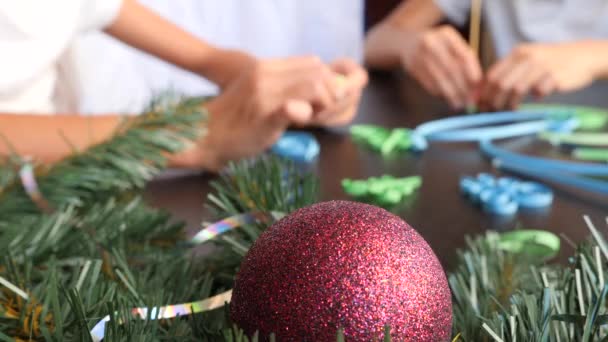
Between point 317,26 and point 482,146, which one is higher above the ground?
point 317,26

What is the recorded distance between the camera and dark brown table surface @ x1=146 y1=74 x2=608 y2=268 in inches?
18.5

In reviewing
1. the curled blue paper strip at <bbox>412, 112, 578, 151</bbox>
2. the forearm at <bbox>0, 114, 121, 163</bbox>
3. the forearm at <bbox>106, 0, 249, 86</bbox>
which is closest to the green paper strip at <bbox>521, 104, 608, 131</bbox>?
the curled blue paper strip at <bbox>412, 112, 578, 151</bbox>

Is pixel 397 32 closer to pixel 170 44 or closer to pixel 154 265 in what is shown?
pixel 170 44

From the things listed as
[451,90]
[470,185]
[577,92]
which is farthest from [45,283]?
[577,92]

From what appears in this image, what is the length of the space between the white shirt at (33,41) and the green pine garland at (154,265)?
31cm

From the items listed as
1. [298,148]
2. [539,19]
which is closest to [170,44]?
[298,148]

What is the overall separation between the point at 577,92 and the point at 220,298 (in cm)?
94

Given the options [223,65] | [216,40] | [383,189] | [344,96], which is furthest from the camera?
[216,40]

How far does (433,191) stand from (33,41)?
1.59 ft

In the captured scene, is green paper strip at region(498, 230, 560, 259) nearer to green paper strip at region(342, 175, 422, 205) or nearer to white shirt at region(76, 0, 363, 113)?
green paper strip at region(342, 175, 422, 205)

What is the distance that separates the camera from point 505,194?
514 mm

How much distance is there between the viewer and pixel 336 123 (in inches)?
32.3

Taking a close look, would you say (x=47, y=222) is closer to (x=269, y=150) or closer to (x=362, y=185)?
(x=362, y=185)

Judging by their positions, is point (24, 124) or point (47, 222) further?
point (24, 124)
